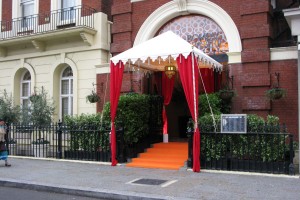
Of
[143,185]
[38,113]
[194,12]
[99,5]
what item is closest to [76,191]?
[143,185]

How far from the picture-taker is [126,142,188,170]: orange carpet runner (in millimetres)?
11008

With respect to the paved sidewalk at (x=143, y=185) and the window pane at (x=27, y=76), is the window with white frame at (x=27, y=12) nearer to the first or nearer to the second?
the window pane at (x=27, y=76)

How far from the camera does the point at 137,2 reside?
14.7m

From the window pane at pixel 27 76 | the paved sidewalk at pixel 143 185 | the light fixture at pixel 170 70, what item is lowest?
the paved sidewalk at pixel 143 185

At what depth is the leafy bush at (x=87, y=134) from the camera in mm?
11992


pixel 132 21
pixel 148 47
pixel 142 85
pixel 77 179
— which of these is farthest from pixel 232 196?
pixel 132 21

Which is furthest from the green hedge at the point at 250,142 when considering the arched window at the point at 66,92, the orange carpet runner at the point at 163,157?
the arched window at the point at 66,92

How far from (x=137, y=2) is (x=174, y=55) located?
508cm

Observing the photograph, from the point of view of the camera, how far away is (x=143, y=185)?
332 inches

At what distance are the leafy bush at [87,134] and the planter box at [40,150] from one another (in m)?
1.40

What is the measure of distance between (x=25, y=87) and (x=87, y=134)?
23.4 feet

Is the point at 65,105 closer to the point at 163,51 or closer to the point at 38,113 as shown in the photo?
the point at 38,113

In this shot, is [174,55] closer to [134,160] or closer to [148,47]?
[148,47]

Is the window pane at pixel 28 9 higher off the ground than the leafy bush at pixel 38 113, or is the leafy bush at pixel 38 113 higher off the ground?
the window pane at pixel 28 9
